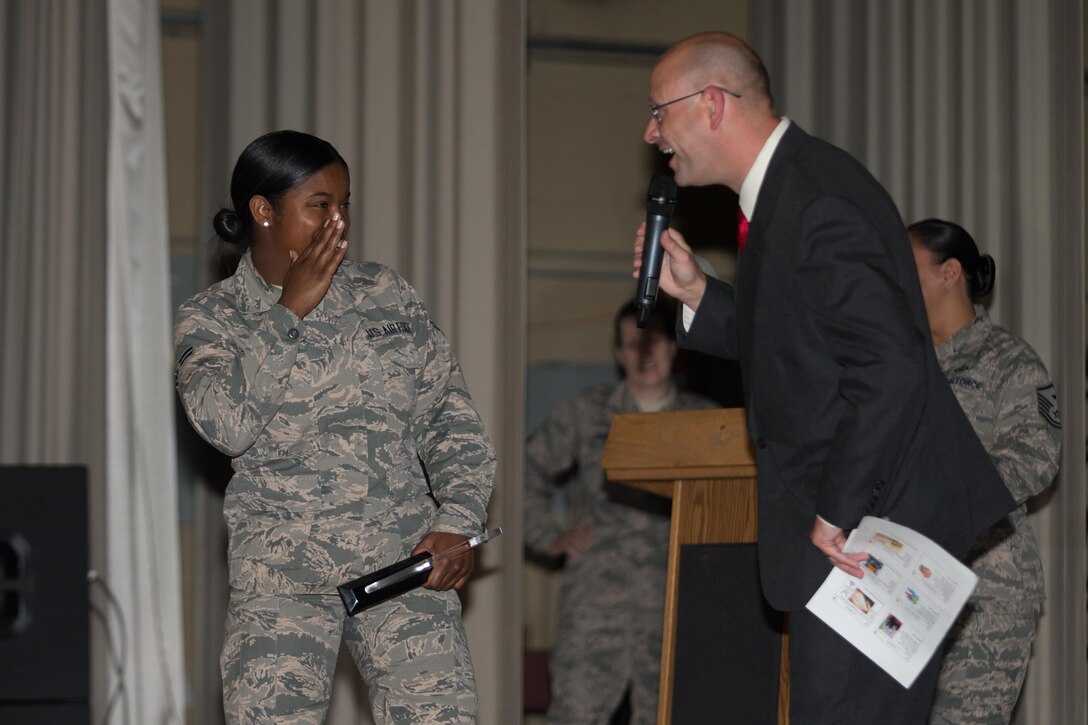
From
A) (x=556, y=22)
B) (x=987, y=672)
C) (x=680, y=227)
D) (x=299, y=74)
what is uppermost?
(x=556, y=22)

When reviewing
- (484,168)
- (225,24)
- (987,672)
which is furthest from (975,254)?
(225,24)

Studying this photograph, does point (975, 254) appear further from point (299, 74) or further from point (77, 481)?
point (77, 481)

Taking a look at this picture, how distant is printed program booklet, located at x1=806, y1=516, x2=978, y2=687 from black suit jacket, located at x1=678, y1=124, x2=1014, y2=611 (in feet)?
0.19

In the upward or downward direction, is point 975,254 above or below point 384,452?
above

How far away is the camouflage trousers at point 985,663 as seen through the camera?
11.7 ft

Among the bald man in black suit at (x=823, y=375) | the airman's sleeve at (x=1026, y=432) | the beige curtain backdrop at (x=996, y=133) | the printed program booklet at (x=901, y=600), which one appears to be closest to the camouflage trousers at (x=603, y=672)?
the beige curtain backdrop at (x=996, y=133)

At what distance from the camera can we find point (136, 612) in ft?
13.2

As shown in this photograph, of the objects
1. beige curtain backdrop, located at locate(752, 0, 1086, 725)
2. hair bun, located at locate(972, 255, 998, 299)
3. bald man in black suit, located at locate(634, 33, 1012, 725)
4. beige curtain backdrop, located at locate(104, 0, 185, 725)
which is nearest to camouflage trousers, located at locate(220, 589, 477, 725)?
bald man in black suit, located at locate(634, 33, 1012, 725)

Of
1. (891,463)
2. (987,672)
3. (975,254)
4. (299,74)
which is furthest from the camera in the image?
(299,74)

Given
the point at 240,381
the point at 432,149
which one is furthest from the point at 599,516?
the point at 240,381

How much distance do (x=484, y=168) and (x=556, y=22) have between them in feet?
7.45

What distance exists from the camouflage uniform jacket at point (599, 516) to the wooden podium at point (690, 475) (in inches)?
57.4

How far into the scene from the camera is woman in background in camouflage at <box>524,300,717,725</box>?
4.84 meters

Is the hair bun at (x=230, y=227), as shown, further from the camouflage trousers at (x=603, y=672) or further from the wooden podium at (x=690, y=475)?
the camouflage trousers at (x=603, y=672)
